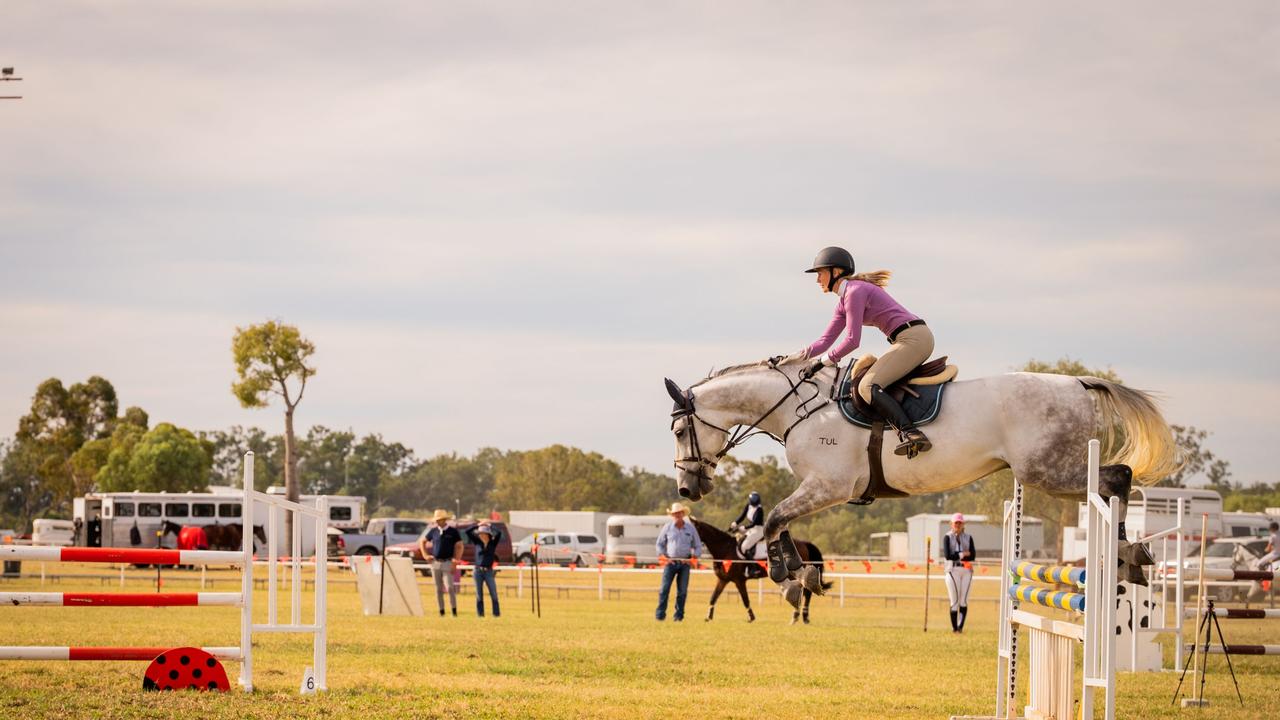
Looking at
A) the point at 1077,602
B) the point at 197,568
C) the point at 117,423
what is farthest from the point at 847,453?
the point at 117,423

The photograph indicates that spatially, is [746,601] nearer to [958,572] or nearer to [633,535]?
[958,572]

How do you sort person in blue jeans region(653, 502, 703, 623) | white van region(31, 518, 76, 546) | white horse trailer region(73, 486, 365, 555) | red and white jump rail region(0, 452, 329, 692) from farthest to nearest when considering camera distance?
white van region(31, 518, 76, 546)
white horse trailer region(73, 486, 365, 555)
person in blue jeans region(653, 502, 703, 623)
red and white jump rail region(0, 452, 329, 692)

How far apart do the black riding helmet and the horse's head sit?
3.66 ft

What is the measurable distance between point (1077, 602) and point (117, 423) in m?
70.4

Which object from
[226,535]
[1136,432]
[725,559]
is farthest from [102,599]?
[226,535]

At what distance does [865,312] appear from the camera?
7.89m

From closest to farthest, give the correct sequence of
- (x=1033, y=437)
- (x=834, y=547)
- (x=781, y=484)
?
(x=1033, y=437) < (x=781, y=484) < (x=834, y=547)

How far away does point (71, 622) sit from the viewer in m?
17.4

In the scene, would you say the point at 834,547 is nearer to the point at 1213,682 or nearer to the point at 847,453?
the point at 1213,682

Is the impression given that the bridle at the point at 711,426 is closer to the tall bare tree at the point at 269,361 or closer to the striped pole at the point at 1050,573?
the striped pole at the point at 1050,573

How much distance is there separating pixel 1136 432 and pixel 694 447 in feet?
8.44

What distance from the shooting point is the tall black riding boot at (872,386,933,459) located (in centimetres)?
733

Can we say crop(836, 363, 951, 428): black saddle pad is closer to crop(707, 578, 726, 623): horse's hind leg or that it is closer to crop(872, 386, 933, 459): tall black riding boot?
crop(872, 386, 933, 459): tall black riding boot

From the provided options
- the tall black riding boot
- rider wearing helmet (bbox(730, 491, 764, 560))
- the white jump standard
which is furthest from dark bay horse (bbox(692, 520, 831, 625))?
the tall black riding boot
